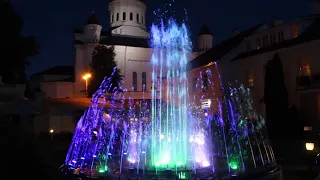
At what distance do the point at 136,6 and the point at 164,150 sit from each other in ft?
158

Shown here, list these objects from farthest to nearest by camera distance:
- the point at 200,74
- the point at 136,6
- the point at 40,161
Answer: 1. the point at 136,6
2. the point at 200,74
3. the point at 40,161

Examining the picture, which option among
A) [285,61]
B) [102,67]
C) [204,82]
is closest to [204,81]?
[204,82]

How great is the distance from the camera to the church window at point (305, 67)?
28.4 metres

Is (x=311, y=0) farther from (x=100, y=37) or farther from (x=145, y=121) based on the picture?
(x=100, y=37)

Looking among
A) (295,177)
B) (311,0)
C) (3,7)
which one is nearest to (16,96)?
(3,7)

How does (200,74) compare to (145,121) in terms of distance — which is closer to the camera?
(145,121)

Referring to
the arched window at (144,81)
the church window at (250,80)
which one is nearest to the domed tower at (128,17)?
the arched window at (144,81)

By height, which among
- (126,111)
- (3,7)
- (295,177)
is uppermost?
(3,7)

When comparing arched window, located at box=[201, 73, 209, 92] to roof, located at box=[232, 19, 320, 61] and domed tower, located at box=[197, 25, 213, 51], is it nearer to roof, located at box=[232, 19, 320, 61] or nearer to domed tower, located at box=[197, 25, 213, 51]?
roof, located at box=[232, 19, 320, 61]

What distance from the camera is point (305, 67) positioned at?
2875 cm

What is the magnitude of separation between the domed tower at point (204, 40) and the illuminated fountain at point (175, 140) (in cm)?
1359

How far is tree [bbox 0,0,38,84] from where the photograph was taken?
3142 centimetres

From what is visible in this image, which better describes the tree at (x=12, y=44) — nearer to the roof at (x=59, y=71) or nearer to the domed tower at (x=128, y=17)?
the roof at (x=59, y=71)

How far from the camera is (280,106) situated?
92.7 feet
